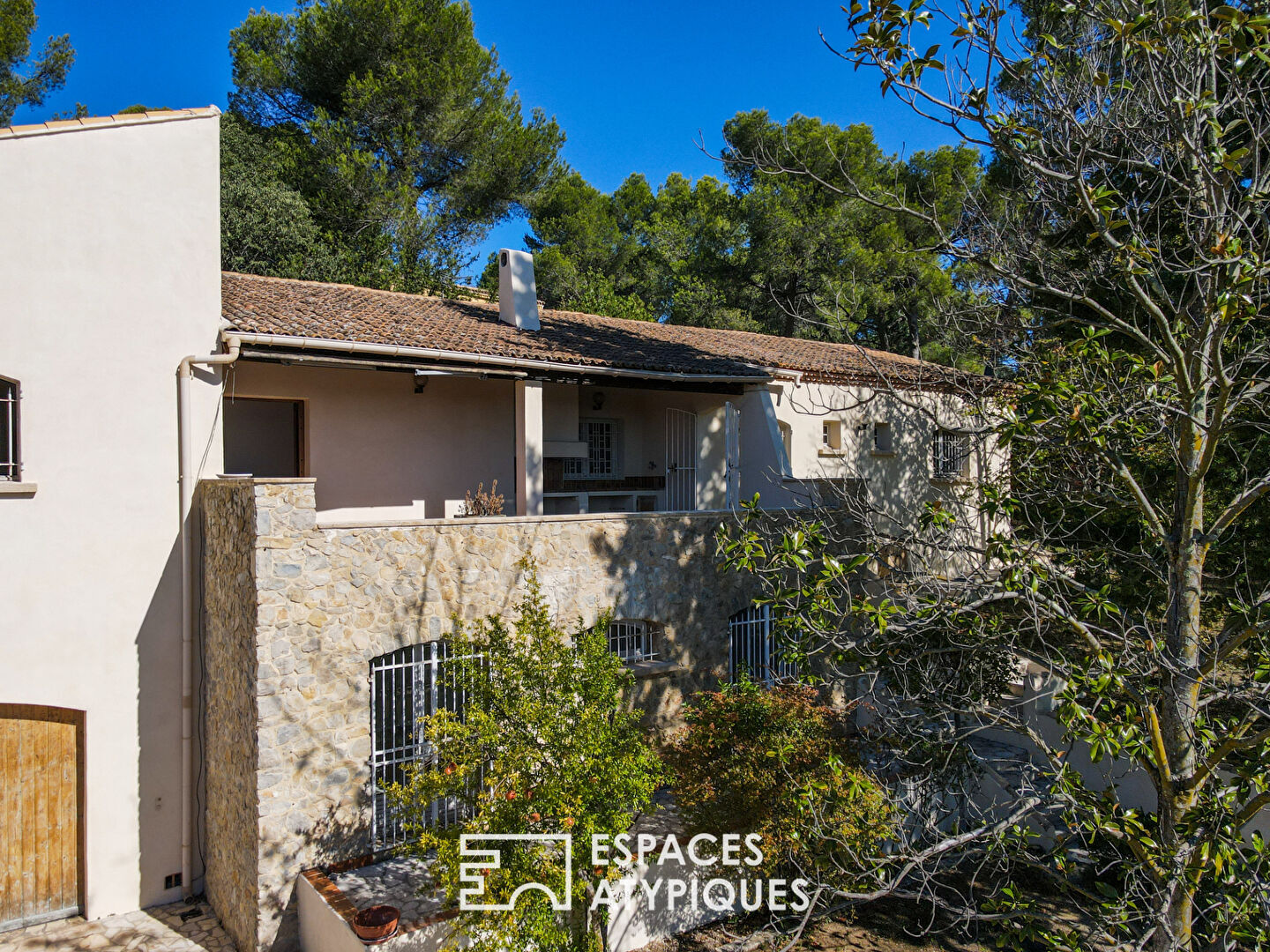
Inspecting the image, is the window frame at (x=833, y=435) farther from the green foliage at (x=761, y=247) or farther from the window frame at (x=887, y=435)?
the green foliage at (x=761, y=247)

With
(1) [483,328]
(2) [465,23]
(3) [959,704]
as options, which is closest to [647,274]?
(2) [465,23]


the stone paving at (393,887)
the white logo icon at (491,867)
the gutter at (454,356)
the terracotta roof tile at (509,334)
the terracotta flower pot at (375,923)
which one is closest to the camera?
the white logo icon at (491,867)

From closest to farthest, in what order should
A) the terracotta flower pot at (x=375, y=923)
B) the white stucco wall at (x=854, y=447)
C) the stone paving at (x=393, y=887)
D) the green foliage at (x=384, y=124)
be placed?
the terracotta flower pot at (x=375, y=923) < the stone paving at (x=393, y=887) < the white stucco wall at (x=854, y=447) < the green foliage at (x=384, y=124)

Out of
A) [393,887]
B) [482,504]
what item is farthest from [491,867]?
[482,504]

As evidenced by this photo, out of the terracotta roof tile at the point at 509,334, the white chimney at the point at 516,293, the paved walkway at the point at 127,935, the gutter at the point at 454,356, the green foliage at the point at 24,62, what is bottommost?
the paved walkway at the point at 127,935

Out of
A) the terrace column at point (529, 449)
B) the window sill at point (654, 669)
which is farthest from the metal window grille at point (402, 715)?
the terrace column at point (529, 449)

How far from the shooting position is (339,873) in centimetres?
873

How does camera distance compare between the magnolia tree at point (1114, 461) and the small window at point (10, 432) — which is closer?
the magnolia tree at point (1114, 461)

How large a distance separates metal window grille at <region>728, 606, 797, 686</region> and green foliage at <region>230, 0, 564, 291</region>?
48.8 feet

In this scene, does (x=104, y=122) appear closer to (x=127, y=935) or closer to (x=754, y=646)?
(x=127, y=935)

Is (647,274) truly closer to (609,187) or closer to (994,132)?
(609,187)

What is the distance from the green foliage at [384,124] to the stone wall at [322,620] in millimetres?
14405

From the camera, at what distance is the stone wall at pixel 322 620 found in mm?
8367

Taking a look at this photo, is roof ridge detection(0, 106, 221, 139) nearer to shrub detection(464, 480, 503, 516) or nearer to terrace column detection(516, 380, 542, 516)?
terrace column detection(516, 380, 542, 516)
